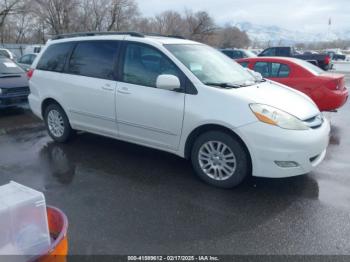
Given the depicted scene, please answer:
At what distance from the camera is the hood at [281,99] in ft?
12.6

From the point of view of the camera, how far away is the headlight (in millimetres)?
3652

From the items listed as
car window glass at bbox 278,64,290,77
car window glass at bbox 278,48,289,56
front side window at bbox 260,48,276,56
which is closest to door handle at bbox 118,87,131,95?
car window glass at bbox 278,64,290,77

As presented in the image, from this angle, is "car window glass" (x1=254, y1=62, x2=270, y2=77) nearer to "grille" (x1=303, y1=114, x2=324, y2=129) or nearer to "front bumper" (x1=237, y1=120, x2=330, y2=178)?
"grille" (x1=303, y1=114, x2=324, y2=129)

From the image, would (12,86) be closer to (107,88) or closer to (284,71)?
(107,88)

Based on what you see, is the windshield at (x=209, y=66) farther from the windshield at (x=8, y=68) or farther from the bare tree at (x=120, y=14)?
the bare tree at (x=120, y=14)

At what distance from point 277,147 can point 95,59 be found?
3.04m

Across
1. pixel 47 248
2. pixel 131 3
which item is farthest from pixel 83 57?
pixel 131 3

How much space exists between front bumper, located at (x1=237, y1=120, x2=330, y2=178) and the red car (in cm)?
365

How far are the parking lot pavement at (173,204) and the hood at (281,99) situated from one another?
914 mm

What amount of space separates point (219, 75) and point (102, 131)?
199 centimetres

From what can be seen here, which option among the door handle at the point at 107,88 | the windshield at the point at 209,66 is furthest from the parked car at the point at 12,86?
the windshield at the point at 209,66

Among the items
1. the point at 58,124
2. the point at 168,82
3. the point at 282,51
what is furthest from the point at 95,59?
the point at 282,51

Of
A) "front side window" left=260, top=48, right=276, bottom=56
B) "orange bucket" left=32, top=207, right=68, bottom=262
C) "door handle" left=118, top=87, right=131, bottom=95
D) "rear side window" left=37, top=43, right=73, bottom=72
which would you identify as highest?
"rear side window" left=37, top=43, right=73, bottom=72

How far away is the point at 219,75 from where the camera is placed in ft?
14.4
